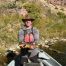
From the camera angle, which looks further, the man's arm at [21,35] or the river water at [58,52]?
the river water at [58,52]

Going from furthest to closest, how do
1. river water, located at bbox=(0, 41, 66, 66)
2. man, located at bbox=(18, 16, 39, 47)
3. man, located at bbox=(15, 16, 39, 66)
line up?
river water, located at bbox=(0, 41, 66, 66), man, located at bbox=(18, 16, 39, 47), man, located at bbox=(15, 16, 39, 66)

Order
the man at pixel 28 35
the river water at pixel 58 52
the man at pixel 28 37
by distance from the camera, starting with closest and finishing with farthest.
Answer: the man at pixel 28 37 < the man at pixel 28 35 < the river water at pixel 58 52


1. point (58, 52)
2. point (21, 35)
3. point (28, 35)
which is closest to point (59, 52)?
point (58, 52)

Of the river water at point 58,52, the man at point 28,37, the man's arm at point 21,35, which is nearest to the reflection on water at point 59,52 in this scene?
the river water at point 58,52

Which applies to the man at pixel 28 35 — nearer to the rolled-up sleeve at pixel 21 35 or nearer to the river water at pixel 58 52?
the rolled-up sleeve at pixel 21 35

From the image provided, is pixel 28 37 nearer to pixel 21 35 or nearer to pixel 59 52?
pixel 21 35

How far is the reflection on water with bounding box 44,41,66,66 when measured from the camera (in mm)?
21375

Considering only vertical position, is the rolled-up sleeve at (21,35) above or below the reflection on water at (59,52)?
above

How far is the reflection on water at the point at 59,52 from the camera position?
2138 cm

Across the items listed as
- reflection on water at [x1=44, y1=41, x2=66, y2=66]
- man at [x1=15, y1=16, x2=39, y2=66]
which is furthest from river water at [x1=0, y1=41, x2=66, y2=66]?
man at [x1=15, y1=16, x2=39, y2=66]

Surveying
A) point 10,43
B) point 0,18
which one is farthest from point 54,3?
point 10,43

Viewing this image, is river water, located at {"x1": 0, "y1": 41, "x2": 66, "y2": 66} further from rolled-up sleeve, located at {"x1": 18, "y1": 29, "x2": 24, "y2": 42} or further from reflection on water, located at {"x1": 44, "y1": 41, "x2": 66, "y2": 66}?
rolled-up sleeve, located at {"x1": 18, "y1": 29, "x2": 24, "y2": 42}

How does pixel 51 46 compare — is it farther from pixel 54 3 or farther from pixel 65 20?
pixel 54 3

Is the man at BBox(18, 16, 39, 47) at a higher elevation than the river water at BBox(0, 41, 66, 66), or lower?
higher
